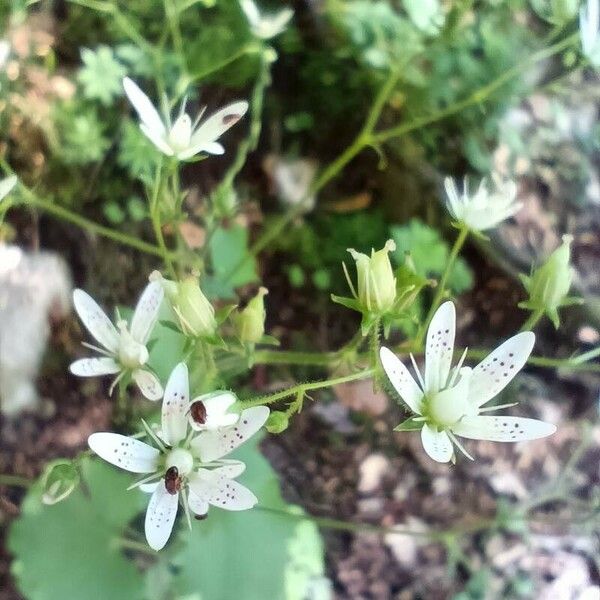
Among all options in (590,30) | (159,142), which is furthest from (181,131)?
(590,30)

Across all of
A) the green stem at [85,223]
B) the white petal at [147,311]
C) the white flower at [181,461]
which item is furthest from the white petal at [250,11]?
the white flower at [181,461]

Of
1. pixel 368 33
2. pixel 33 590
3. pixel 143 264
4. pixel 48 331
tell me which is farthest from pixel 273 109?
pixel 33 590

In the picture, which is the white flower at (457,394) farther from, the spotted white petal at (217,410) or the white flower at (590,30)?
the white flower at (590,30)

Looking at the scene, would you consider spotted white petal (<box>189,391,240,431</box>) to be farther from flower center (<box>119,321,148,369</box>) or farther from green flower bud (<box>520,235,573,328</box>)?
green flower bud (<box>520,235,573,328</box>)

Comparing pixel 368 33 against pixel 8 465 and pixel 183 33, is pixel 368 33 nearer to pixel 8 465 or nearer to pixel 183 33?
pixel 183 33

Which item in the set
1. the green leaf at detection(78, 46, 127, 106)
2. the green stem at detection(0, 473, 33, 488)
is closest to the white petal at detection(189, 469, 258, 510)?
the green stem at detection(0, 473, 33, 488)

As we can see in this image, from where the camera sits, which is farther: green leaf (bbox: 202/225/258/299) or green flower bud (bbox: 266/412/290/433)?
green leaf (bbox: 202/225/258/299)
